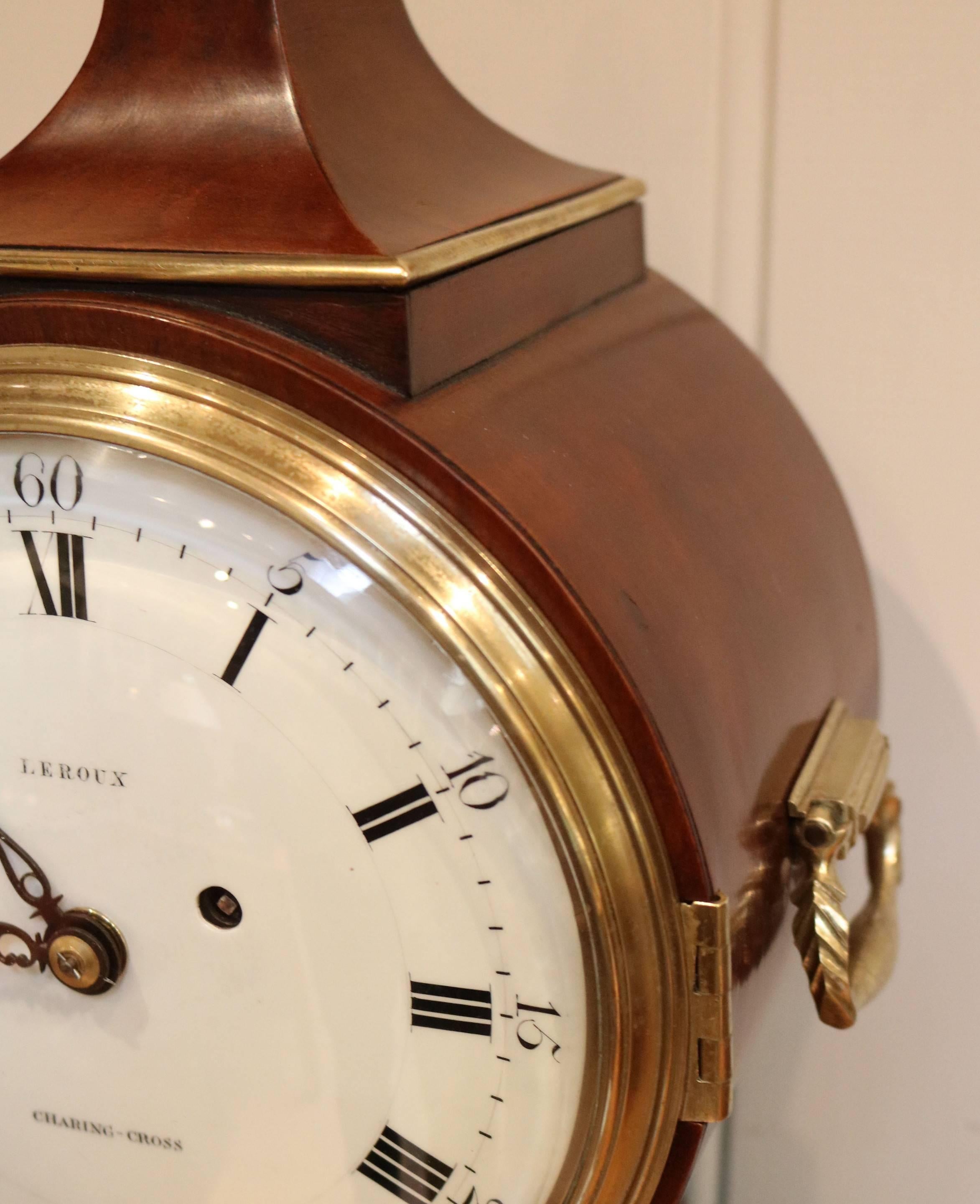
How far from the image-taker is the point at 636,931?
47cm

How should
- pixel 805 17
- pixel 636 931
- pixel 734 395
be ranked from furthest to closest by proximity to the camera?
1. pixel 805 17
2. pixel 734 395
3. pixel 636 931

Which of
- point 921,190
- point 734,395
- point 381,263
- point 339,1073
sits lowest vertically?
point 339,1073

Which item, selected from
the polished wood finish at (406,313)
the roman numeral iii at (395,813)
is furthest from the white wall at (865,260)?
the roman numeral iii at (395,813)

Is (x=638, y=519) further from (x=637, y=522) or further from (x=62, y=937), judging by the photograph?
(x=62, y=937)

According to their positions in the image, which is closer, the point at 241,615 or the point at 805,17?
the point at 241,615

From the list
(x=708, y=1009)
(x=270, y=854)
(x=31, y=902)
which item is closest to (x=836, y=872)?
(x=708, y=1009)

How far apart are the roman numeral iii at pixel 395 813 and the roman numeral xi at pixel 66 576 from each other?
0.15 m

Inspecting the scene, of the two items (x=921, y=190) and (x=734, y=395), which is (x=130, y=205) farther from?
(x=921, y=190)

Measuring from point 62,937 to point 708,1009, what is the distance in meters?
0.29

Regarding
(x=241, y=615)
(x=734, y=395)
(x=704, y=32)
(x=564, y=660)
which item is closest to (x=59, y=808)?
(x=241, y=615)

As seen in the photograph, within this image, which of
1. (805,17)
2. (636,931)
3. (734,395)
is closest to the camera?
(636,931)

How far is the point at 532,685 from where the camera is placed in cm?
47

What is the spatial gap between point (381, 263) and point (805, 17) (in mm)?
512

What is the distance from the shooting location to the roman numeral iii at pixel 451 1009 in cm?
50
